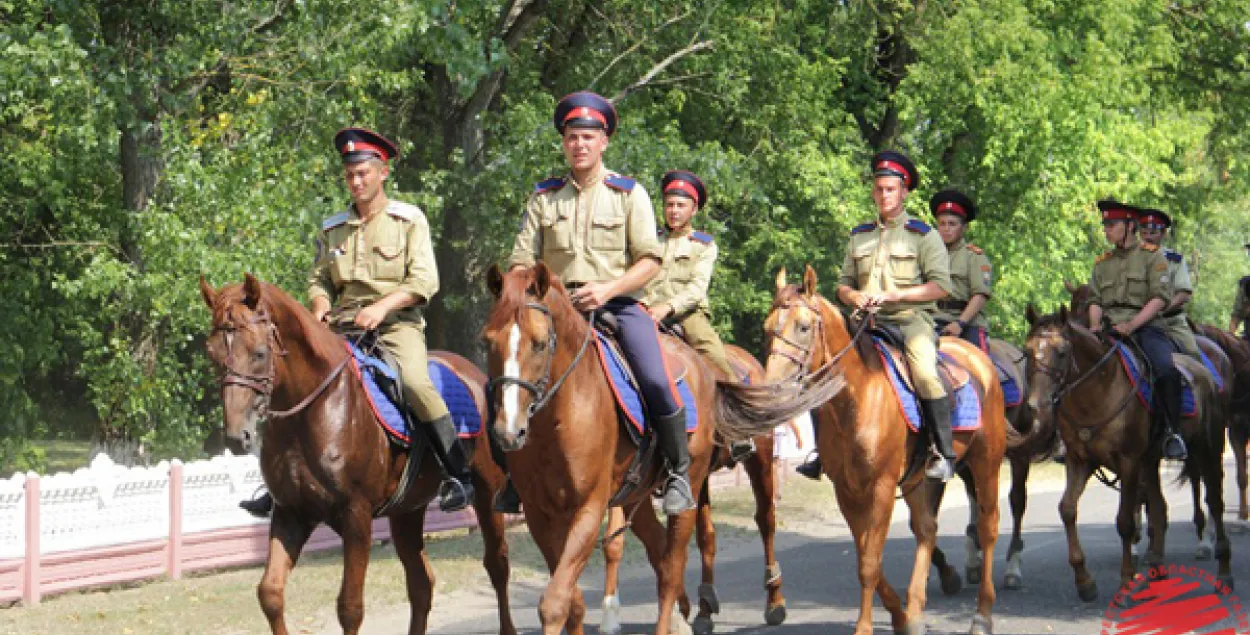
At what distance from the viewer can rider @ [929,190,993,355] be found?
14.0 m

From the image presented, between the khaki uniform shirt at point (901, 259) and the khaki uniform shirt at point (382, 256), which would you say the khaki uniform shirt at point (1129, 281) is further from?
the khaki uniform shirt at point (382, 256)

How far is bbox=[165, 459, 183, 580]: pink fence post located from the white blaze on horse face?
7.93 metres

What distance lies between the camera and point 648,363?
343 inches

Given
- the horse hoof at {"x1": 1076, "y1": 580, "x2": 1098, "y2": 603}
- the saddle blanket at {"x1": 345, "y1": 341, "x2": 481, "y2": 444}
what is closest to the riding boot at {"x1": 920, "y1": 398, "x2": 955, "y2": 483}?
the horse hoof at {"x1": 1076, "y1": 580, "x2": 1098, "y2": 603}

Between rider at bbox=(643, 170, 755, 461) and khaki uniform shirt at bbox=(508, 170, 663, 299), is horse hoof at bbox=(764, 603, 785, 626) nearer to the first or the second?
rider at bbox=(643, 170, 755, 461)

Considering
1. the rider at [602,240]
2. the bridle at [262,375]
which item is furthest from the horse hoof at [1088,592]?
the bridle at [262,375]

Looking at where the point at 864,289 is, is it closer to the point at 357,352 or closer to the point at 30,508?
the point at 357,352

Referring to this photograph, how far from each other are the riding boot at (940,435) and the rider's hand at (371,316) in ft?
12.7

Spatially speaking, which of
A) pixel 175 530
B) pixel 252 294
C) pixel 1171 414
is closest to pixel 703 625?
pixel 252 294

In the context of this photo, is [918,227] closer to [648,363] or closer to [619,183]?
[619,183]

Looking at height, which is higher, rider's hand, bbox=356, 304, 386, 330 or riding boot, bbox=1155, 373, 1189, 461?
rider's hand, bbox=356, 304, 386, 330

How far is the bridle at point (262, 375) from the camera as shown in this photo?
26.9 ft

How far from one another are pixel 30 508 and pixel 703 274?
5.78 meters

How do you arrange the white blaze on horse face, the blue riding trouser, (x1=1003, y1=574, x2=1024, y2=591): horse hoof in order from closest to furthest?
the white blaze on horse face, the blue riding trouser, (x1=1003, y1=574, x2=1024, y2=591): horse hoof
